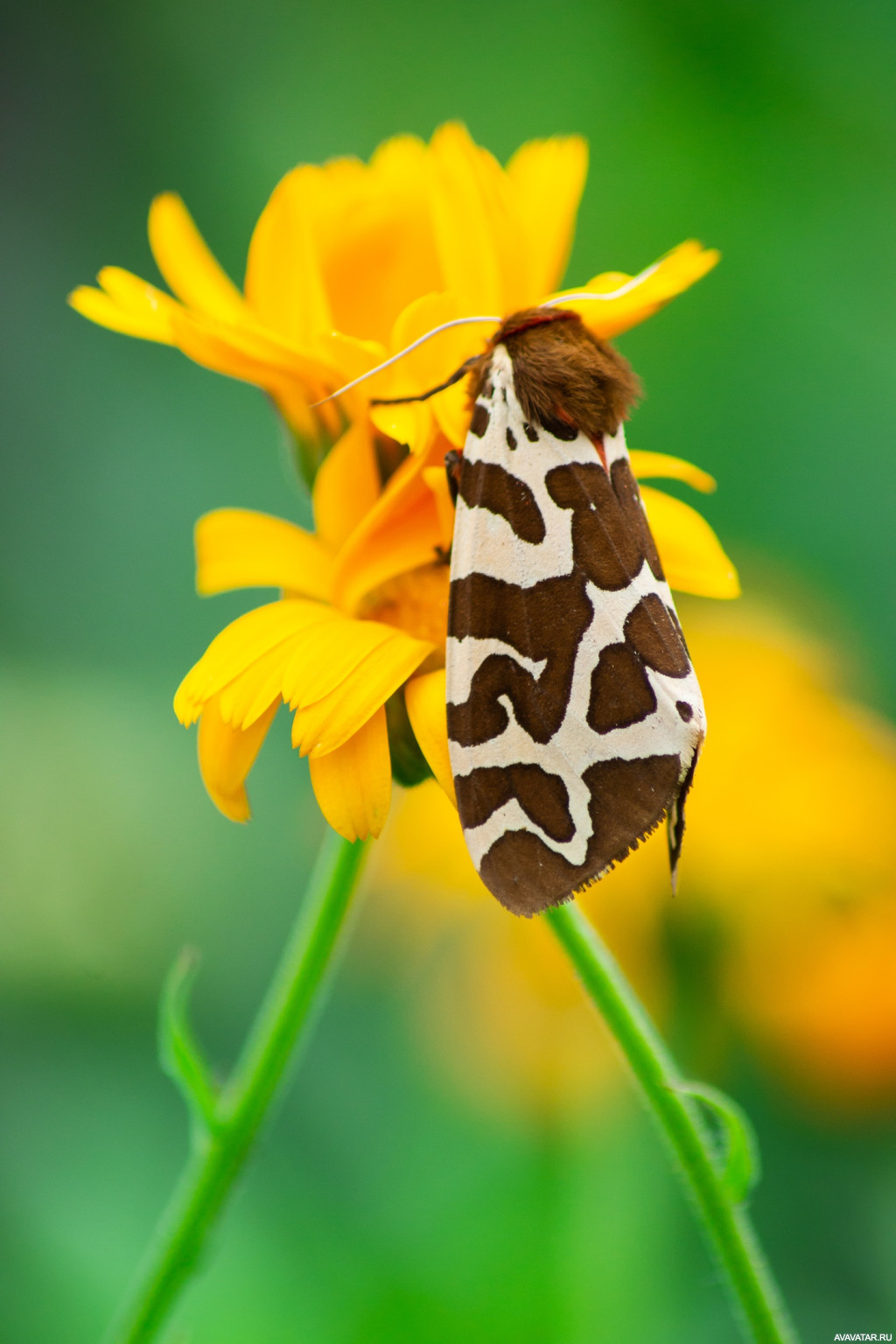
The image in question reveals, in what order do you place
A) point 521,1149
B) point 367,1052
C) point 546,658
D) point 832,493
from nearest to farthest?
1. point 546,658
2. point 521,1149
3. point 367,1052
4. point 832,493

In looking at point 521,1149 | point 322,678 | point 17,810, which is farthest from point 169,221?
point 521,1149

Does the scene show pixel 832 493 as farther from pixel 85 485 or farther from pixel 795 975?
pixel 85 485

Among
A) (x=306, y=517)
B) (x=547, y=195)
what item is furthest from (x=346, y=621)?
(x=306, y=517)

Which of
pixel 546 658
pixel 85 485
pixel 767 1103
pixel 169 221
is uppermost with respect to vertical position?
pixel 85 485

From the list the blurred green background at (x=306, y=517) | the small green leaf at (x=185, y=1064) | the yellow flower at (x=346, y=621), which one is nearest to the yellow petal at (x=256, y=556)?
the yellow flower at (x=346, y=621)

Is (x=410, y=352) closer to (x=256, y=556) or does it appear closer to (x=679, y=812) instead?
(x=256, y=556)

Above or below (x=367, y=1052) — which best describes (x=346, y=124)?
above
